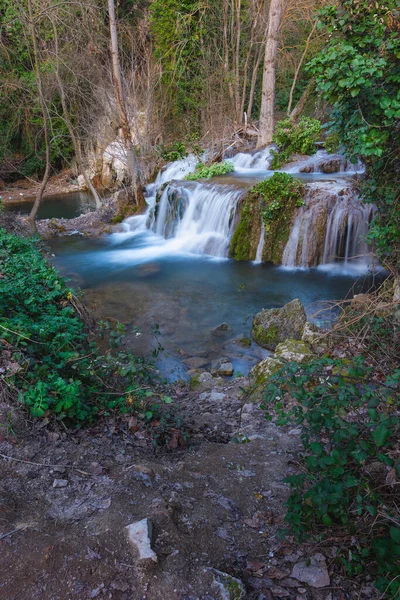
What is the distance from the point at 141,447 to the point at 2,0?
63.8ft

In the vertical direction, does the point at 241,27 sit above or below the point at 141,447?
above

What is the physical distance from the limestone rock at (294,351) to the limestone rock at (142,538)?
2.92 m

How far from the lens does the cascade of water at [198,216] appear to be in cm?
1116

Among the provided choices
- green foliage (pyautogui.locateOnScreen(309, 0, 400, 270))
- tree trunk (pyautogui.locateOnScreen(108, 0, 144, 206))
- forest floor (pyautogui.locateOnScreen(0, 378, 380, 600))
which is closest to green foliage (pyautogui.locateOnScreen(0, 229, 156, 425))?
forest floor (pyautogui.locateOnScreen(0, 378, 380, 600))

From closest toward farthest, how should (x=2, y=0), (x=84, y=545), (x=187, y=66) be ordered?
(x=84, y=545) → (x=2, y=0) → (x=187, y=66)

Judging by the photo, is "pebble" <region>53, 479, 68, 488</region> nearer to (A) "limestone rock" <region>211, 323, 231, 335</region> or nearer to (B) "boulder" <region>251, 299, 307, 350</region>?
(B) "boulder" <region>251, 299, 307, 350</region>

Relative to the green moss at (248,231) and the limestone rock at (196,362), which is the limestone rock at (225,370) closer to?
the limestone rock at (196,362)

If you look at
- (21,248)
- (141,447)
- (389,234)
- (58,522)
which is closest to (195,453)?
(141,447)

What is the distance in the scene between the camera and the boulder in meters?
6.58

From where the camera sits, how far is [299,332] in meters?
6.49

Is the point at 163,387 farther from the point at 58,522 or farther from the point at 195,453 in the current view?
the point at 58,522

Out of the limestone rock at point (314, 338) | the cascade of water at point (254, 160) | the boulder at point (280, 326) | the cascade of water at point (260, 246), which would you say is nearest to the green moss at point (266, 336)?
the boulder at point (280, 326)

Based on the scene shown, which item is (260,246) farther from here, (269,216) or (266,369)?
(266,369)

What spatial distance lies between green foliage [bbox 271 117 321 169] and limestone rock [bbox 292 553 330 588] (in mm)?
13050
